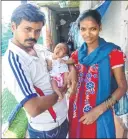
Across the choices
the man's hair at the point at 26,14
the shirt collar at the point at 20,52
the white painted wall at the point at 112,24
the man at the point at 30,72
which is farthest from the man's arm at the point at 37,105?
the white painted wall at the point at 112,24

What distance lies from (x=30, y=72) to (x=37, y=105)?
0.31 ft

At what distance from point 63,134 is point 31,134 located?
0.35 ft

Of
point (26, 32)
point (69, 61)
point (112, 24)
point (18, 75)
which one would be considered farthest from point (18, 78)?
point (112, 24)

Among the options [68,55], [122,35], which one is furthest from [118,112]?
[122,35]

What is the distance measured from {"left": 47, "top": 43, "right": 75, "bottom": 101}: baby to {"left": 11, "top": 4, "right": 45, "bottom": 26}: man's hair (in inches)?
6.3

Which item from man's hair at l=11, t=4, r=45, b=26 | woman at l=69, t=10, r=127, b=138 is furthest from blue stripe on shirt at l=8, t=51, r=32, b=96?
woman at l=69, t=10, r=127, b=138

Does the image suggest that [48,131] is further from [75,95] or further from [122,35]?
[122,35]

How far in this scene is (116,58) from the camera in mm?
760

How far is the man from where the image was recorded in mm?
601

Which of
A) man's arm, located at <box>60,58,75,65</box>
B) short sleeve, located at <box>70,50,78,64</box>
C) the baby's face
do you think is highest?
the baby's face

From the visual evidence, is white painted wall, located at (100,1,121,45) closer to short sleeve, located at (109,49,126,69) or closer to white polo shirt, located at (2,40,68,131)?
short sleeve, located at (109,49,126,69)

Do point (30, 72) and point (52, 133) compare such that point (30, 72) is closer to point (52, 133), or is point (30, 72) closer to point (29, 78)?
point (29, 78)

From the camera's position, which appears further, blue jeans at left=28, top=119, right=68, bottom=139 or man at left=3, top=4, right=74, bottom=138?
blue jeans at left=28, top=119, right=68, bottom=139

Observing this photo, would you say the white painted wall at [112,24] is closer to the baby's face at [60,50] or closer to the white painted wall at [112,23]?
the white painted wall at [112,23]
